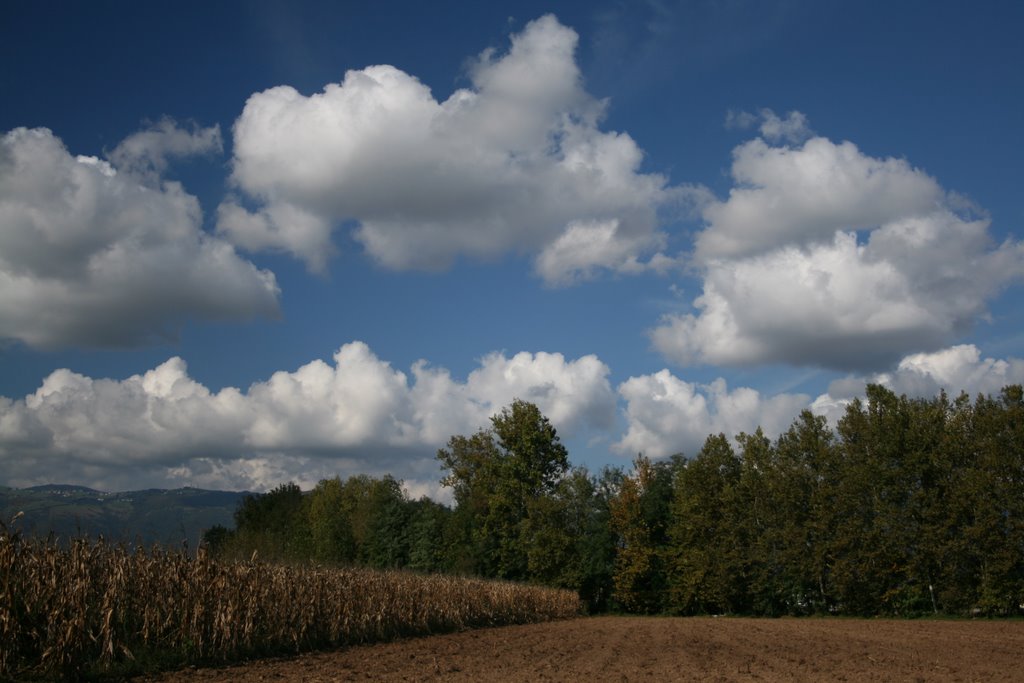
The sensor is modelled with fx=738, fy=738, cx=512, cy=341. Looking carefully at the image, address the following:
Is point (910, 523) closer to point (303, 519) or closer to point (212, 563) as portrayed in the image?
point (212, 563)

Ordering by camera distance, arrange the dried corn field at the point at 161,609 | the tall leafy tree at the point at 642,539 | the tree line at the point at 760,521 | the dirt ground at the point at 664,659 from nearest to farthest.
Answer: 1. the dried corn field at the point at 161,609
2. the dirt ground at the point at 664,659
3. the tree line at the point at 760,521
4. the tall leafy tree at the point at 642,539

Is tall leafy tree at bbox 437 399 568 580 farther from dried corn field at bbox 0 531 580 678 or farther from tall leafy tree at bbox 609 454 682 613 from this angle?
dried corn field at bbox 0 531 580 678

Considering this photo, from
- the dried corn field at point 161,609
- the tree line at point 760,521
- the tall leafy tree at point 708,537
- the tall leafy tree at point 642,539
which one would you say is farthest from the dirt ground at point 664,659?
the tall leafy tree at point 642,539

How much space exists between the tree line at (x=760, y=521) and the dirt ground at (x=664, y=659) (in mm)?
5461

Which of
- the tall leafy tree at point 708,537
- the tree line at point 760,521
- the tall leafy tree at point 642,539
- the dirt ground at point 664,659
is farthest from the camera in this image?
the tall leafy tree at point 642,539

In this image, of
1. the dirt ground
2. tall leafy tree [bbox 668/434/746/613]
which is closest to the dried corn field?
the dirt ground

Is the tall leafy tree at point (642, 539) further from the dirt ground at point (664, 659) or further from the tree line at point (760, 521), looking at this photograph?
the dirt ground at point (664, 659)

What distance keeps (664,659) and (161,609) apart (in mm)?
12902

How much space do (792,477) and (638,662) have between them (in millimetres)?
38912

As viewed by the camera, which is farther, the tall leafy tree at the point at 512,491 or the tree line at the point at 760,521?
the tall leafy tree at the point at 512,491

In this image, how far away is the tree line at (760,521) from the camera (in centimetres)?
4278

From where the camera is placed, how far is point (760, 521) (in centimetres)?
5722

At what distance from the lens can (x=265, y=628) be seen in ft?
65.0

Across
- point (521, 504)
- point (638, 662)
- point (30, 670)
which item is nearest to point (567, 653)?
point (638, 662)
